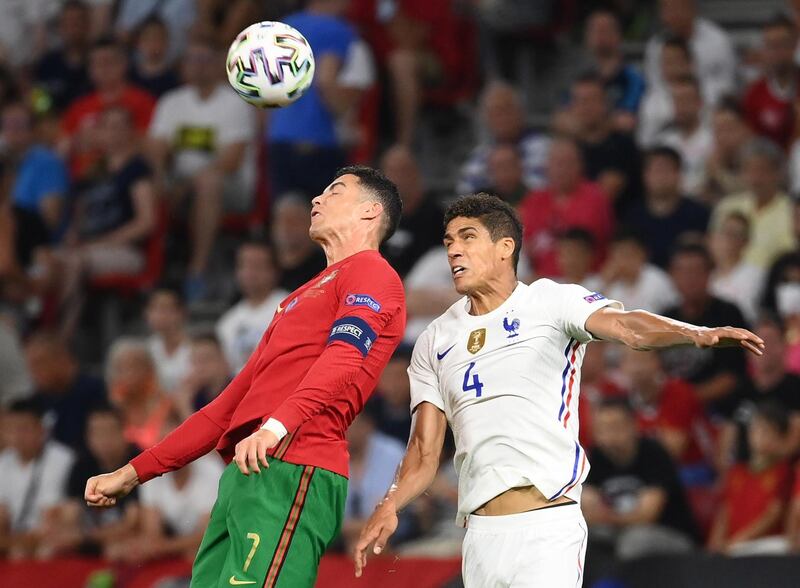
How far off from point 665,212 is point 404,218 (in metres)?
1.85

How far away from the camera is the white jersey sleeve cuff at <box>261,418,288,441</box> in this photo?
5035mm

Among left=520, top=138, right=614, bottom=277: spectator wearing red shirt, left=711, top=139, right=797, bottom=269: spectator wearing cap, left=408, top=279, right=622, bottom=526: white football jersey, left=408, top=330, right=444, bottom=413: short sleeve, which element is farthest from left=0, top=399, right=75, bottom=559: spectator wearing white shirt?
left=408, top=279, right=622, bottom=526: white football jersey

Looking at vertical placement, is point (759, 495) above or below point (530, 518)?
below

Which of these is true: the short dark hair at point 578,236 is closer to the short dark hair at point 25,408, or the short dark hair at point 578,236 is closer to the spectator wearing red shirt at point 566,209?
the spectator wearing red shirt at point 566,209

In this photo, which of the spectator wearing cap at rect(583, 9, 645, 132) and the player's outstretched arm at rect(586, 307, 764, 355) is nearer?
the player's outstretched arm at rect(586, 307, 764, 355)

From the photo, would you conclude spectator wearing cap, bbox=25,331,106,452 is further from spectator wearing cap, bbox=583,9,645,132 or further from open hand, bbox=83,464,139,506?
open hand, bbox=83,464,139,506

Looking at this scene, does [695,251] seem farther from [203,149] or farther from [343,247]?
[343,247]

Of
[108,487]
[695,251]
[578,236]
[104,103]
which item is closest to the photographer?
[108,487]

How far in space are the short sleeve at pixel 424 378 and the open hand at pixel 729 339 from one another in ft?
3.77

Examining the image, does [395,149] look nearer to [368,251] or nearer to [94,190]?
[94,190]

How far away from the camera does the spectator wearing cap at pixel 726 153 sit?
10867mm

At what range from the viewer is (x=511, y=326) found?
5.60 m

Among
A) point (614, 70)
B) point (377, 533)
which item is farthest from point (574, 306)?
point (614, 70)

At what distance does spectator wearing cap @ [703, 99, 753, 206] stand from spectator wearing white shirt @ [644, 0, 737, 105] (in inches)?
30.3
